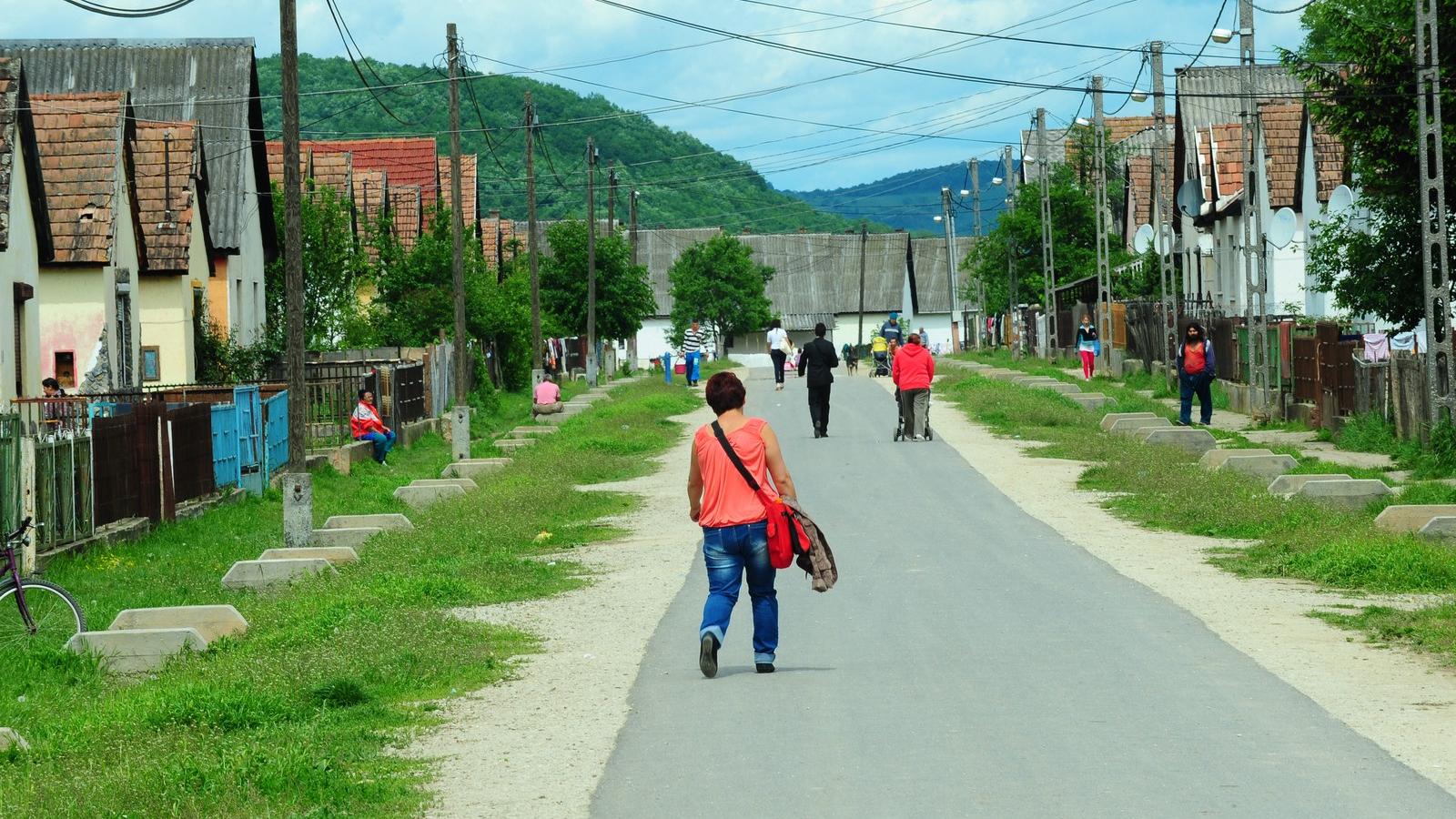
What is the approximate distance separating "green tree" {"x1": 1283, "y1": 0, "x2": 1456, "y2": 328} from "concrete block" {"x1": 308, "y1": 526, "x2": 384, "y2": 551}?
14.7 m

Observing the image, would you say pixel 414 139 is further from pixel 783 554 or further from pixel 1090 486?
pixel 783 554

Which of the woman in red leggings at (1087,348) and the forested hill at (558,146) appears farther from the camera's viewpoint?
the forested hill at (558,146)

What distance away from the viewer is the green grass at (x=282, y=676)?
7.39 meters

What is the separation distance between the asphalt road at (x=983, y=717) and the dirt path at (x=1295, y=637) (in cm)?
17

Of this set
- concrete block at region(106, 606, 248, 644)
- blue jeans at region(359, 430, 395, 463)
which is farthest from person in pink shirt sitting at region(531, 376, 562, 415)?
concrete block at region(106, 606, 248, 644)

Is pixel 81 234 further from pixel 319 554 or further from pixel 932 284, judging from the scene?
pixel 932 284

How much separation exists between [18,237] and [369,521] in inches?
422

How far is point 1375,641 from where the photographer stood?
1070 centimetres

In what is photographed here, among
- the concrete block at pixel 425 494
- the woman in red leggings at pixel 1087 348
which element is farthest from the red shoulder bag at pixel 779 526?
the woman in red leggings at pixel 1087 348

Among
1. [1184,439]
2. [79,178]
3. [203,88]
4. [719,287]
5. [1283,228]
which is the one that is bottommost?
[1184,439]

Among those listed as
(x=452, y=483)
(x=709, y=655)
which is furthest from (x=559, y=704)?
(x=452, y=483)

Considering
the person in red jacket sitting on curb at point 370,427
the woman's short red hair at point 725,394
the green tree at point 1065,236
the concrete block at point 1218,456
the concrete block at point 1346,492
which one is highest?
the green tree at point 1065,236

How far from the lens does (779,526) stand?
9.62 meters

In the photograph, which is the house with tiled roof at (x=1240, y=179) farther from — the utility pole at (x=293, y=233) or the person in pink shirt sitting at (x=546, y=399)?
the utility pole at (x=293, y=233)
